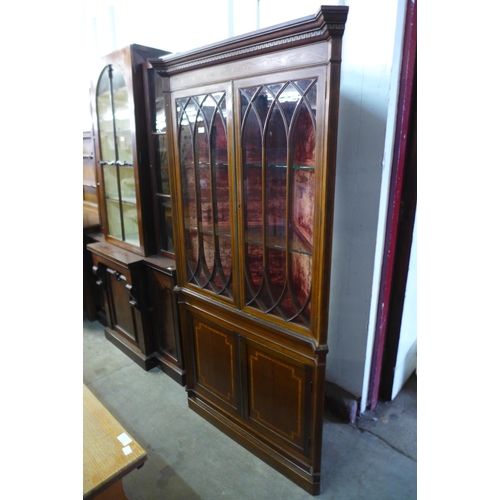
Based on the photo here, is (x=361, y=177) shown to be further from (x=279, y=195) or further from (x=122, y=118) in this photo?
(x=122, y=118)

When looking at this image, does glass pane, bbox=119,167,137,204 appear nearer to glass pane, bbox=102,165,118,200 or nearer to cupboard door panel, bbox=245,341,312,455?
glass pane, bbox=102,165,118,200

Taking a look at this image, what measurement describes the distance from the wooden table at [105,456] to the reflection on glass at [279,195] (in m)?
0.70

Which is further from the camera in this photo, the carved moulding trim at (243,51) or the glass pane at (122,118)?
the glass pane at (122,118)

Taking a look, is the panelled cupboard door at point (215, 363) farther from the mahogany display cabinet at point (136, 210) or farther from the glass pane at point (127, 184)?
the glass pane at point (127, 184)

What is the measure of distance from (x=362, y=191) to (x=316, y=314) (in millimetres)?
666

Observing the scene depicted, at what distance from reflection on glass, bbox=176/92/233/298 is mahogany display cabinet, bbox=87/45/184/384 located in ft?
1.31

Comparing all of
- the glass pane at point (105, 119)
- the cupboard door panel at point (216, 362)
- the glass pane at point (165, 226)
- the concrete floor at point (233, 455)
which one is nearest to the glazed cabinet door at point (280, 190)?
the cupboard door panel at point (216, 362)

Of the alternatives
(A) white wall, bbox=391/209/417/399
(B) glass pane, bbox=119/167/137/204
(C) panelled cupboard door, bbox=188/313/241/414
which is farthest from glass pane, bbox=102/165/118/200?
(A) white wall, bbox=391/209/417/399

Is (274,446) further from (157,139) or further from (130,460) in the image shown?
(157,139)

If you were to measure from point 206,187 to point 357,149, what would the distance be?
726 millimetres

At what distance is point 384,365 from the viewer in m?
2.02

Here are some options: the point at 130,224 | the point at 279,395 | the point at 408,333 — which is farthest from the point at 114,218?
the point at 408,333

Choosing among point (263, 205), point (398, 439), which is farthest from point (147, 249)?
point (398, 439)

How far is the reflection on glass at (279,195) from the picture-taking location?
1.23m
